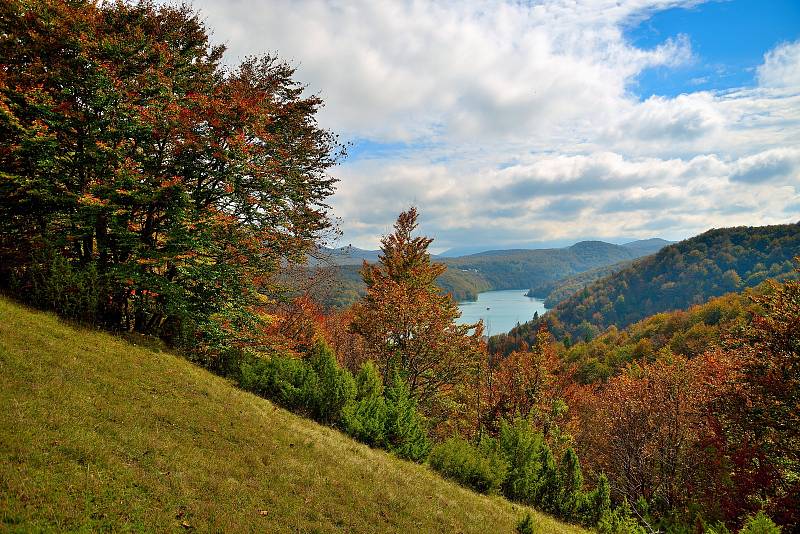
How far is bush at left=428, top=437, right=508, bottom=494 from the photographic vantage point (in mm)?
17297

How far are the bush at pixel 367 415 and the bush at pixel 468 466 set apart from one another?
2.76 metres

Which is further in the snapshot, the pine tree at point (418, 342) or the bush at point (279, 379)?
the pine tree at point (418, 342)

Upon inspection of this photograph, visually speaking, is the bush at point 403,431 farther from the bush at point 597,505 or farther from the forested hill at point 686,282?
the forested hill at point 686,282

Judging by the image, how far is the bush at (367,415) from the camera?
1744 cm

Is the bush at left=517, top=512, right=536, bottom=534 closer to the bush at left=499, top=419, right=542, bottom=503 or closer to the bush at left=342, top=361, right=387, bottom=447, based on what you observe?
the bush at left=499, top=419, right=542, bottom=503

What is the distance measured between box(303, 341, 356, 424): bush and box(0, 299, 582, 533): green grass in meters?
3.62

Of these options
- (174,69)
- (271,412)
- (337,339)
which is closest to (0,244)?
(174,69)

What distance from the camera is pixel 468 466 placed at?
17312 mm

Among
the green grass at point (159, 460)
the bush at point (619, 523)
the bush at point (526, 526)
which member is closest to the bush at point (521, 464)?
the bush at point (619, 523)

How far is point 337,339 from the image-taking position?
36.7m

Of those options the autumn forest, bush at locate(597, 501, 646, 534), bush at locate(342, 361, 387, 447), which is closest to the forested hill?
the autumn forest

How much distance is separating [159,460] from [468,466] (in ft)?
42.9

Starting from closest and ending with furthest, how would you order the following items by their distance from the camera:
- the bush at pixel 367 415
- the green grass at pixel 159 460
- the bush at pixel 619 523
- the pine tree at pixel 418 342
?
the green grass at pixel 159 460
the bush at pixel 619 523
the bush at pixel 367 415
the pine tree at pixel 418 342

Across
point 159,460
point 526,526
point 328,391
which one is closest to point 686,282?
point 526,526
